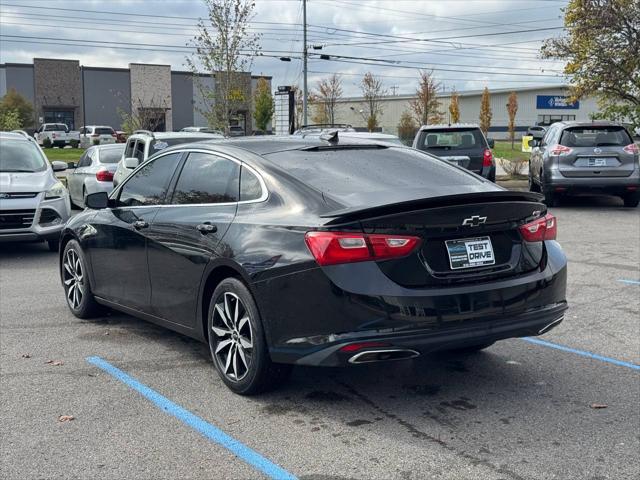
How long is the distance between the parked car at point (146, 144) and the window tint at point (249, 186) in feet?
22.8

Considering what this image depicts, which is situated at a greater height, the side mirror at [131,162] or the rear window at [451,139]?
the rear window at [451,139]

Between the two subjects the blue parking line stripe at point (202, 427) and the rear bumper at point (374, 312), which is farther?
the rear bumper at point (374, 312)

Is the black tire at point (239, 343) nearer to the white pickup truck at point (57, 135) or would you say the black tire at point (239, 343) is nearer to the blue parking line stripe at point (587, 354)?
the blue parking line stripe at point (587, 354)

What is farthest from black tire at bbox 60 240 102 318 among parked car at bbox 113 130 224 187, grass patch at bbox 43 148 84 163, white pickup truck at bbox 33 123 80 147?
white pickup truck at bbox 33 123 80 147

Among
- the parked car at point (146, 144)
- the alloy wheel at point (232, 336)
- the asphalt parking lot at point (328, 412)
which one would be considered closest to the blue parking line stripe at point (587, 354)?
the asphalt parking lot at point (328, 412)

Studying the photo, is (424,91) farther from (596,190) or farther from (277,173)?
(277,173)

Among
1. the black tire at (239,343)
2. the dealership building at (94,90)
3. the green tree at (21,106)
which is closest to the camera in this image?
the black tire at (239,343)

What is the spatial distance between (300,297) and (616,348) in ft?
9.62

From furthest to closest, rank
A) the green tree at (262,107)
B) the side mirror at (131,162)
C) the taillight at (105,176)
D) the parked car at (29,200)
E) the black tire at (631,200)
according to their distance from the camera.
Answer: the green tree at (262,107) → the black tire at (631,200) → the taillight at (105,176) → the side mirror at (131,162) → the parked car at (29,200)

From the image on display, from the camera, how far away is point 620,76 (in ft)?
69.9

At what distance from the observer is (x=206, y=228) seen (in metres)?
5.11

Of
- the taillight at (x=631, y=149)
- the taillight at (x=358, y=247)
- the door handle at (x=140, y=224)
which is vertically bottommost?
the door handle at (x=140, y=224)

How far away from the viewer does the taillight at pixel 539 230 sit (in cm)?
477

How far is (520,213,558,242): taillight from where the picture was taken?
15.7 ft
